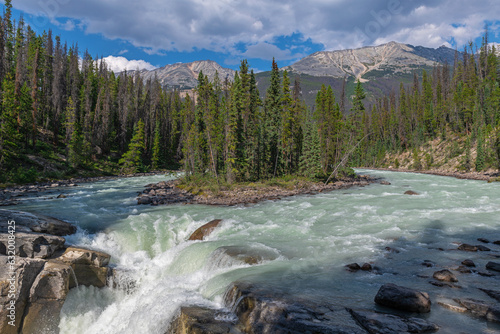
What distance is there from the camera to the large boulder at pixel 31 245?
374 inches

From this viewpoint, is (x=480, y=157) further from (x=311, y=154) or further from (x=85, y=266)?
(x=85, y=266)

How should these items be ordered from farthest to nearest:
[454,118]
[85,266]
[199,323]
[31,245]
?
Answer: 1. [454,118]
2. [85,266]
3. [31,245]
4. [199,323]

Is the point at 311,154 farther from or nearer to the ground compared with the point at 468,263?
farther from the ground

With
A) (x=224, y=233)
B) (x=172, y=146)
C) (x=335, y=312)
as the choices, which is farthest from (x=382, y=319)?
(x=172, y=146)

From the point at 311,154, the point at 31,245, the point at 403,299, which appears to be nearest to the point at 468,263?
the point at 403,299

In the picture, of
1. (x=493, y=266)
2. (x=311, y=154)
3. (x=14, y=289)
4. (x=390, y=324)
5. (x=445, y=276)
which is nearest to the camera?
(x=390, y=324)

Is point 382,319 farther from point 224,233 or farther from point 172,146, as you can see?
point 172,146

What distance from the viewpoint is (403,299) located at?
673 centimetres

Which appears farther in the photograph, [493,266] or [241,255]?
[241,255]

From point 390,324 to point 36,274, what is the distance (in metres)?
10.7

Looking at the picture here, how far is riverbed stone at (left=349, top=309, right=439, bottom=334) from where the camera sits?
223 inches

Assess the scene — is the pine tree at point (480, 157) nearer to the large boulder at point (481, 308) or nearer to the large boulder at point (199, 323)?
the large boulder at point (481, 308)

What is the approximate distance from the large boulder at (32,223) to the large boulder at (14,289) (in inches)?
92.6

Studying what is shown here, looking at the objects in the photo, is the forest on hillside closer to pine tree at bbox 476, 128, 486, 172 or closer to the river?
pine tree at bbox 476, 128, 486, 172
